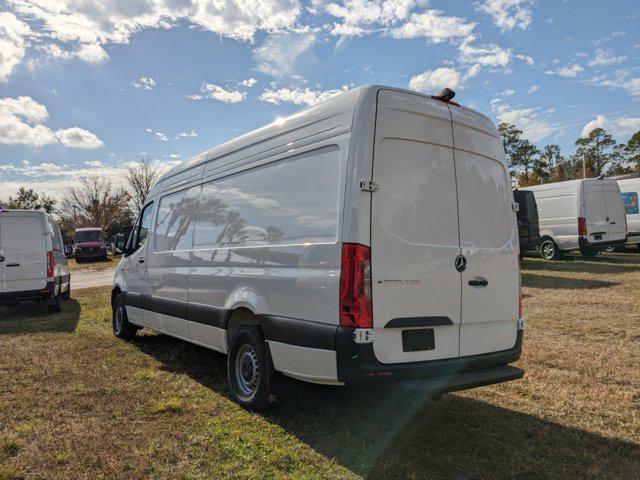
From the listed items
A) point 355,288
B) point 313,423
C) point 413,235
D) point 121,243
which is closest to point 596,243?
point 121,243

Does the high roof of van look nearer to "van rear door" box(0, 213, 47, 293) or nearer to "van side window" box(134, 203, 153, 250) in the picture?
"van side window" box(134, 203, 153, 250)

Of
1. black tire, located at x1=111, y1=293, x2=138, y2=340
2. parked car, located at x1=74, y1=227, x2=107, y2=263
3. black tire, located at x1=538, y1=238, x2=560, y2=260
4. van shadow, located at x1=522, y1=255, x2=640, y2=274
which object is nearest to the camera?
black tire, located at x1=111, y1=293, x2=138, y2=340

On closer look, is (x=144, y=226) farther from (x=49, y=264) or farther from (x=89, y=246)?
(x=89, y=246)

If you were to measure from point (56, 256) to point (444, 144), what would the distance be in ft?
31.2

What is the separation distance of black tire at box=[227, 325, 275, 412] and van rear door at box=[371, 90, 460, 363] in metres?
1.14

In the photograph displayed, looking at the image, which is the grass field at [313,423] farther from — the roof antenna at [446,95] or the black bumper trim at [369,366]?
the roof antenna at [446,95]

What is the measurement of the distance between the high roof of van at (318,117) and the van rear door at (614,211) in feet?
43.6

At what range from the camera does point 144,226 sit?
22.5ft

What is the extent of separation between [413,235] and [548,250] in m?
14.9

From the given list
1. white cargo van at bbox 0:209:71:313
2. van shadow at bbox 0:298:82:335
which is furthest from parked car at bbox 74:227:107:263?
white cargo van at bbox 0:209:71:313

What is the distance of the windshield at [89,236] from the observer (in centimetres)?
3022

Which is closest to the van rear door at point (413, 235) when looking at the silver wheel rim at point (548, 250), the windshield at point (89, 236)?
the silver wheel rim at point (548, 250)

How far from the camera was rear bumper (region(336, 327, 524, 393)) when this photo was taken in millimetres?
3227

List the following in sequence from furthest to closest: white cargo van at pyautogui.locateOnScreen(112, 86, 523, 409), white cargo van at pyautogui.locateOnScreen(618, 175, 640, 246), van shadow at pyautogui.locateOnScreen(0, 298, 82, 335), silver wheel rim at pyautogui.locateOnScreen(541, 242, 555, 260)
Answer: white cargo van at pyautogui.locateOnScreen(618, 175, 640, 246) < silver wheel rim at pyautogui.locateOnScreen(541, 242, 555, 260) < van shadow at pyautogui.locateOnScreen(0, 298, 82, 335) < white cargo van at pyautogui.locateOnScreen(112, 86, 523, 409)
